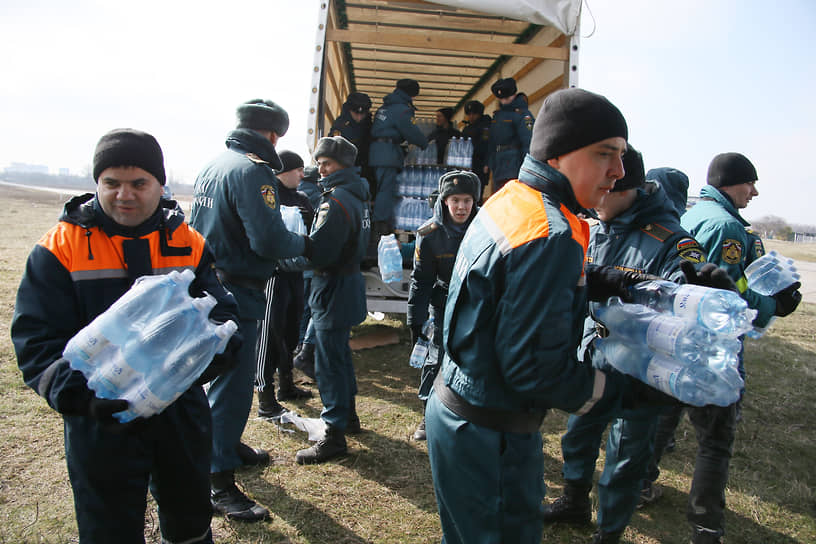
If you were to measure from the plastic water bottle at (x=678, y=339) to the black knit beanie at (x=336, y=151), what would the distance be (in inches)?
97.0

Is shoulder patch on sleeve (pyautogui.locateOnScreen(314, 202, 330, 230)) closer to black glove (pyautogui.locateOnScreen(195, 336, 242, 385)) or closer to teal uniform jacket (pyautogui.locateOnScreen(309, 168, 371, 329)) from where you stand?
teal uniform jacket (pyautogui.locateOnScreen(309, 168, 371, 329))

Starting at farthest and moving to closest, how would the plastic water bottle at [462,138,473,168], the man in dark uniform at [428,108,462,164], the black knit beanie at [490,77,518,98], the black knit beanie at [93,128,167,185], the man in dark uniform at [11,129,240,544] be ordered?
the man in dark uniform at [428,108,462,164] < the plastic water bottle at [462,138,473,168] < the black knit beanie at [490,77,518,98] < the black knit beanie at [93,128,167,185] < the man in dark uniform at [11,129,240,544]

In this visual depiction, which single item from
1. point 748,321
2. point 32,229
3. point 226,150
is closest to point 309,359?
point 226,150

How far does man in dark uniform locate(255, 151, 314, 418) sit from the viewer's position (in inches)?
162

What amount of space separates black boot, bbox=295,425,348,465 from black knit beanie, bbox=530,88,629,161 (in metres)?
2.68

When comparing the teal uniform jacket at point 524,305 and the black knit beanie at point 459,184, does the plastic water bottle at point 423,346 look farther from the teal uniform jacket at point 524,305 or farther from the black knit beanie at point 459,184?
the teal uniform jacket at point 524,305

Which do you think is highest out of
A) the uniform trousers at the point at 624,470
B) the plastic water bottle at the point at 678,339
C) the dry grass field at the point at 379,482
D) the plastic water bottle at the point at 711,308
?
the plastic water bottle at the point at 711,308

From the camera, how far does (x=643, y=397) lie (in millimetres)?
1464

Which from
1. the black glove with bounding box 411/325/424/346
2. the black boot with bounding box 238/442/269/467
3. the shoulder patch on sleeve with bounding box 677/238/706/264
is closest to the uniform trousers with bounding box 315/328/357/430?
the black boot with bounding box 238/442/269/467

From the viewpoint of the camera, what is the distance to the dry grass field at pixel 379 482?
2.71 m

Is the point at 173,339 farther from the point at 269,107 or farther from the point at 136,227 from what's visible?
the point at 269,107

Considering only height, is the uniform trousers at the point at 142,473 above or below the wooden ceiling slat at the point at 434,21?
below

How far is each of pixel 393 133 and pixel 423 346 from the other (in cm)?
299

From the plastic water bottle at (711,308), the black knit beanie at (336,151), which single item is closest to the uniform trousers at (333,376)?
the black knit beanie at (336,151)
